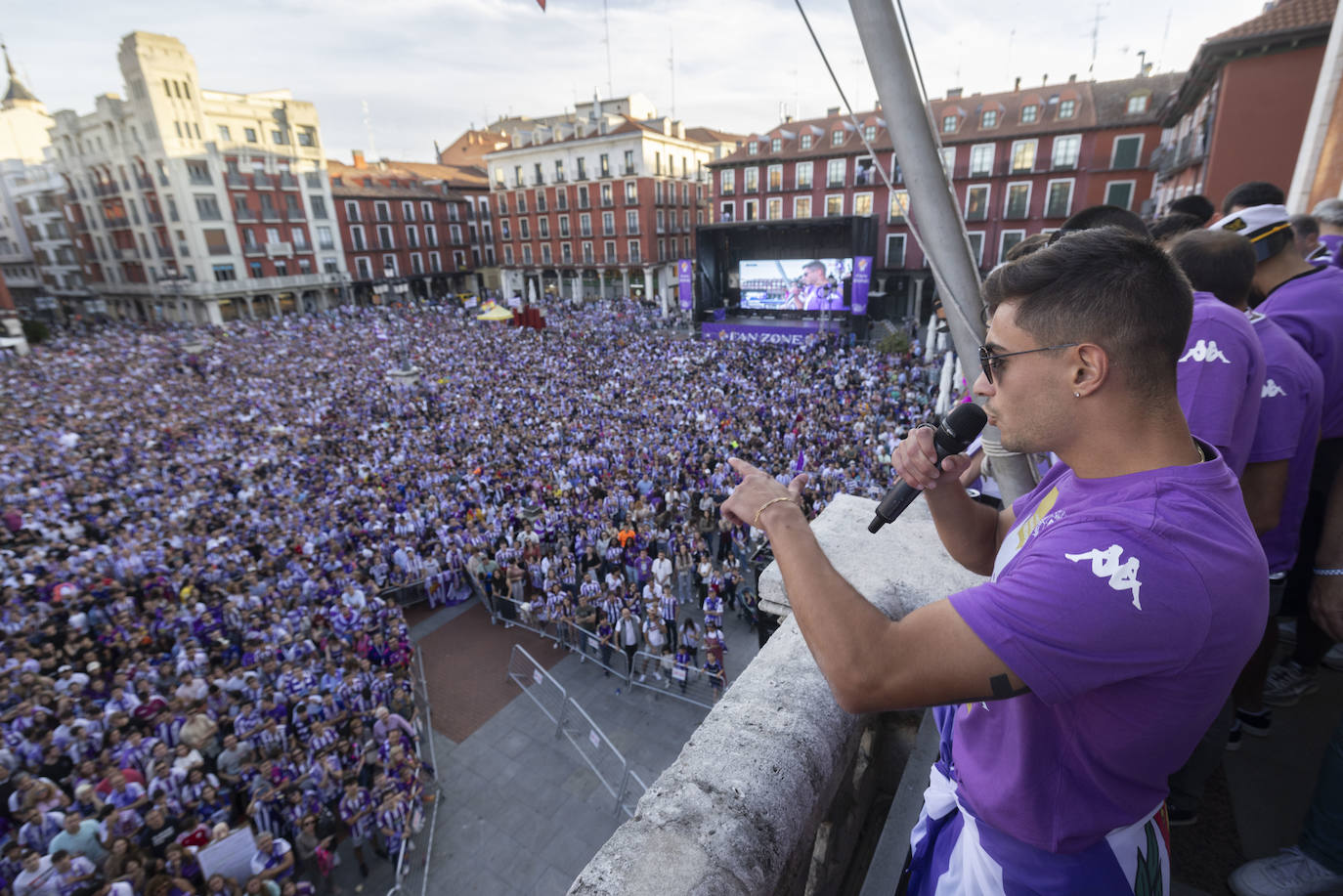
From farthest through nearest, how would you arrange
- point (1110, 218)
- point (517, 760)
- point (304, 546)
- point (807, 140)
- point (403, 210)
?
point (403, 210) → point (807, 140) → point (304, 546) → point (517, 760) → point (1110, 218)

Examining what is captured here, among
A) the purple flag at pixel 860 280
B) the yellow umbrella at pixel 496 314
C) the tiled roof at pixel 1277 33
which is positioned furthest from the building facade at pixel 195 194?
the tiled roof at pixel 1277 33

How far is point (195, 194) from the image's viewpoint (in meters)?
39.6

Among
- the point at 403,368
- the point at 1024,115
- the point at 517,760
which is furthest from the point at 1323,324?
the point at 1024,115

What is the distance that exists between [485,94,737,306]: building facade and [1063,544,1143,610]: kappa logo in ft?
144

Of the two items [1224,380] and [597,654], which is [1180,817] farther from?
[597,654]

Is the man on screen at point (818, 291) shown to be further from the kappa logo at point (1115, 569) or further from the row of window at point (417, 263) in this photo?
the row of window at point (417, 263)

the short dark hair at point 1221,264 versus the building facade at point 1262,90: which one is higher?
the building facade at point 1262,90

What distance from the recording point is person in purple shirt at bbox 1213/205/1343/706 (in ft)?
7.61

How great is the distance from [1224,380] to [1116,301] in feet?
3.16

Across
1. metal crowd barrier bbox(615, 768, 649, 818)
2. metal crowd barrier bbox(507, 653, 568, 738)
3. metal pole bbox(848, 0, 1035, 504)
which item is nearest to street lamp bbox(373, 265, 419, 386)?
metal crowd barrier bbox(507, 653, 568, 738)

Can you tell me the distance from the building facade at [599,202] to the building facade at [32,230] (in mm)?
34601

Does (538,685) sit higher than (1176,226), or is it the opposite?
(1176,226)

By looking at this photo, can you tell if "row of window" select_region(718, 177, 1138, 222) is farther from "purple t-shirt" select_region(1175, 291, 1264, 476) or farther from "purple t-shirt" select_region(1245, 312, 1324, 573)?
"purple t-shirt" select_region(1175, 291, 1264, 476)

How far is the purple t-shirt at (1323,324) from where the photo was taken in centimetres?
230
